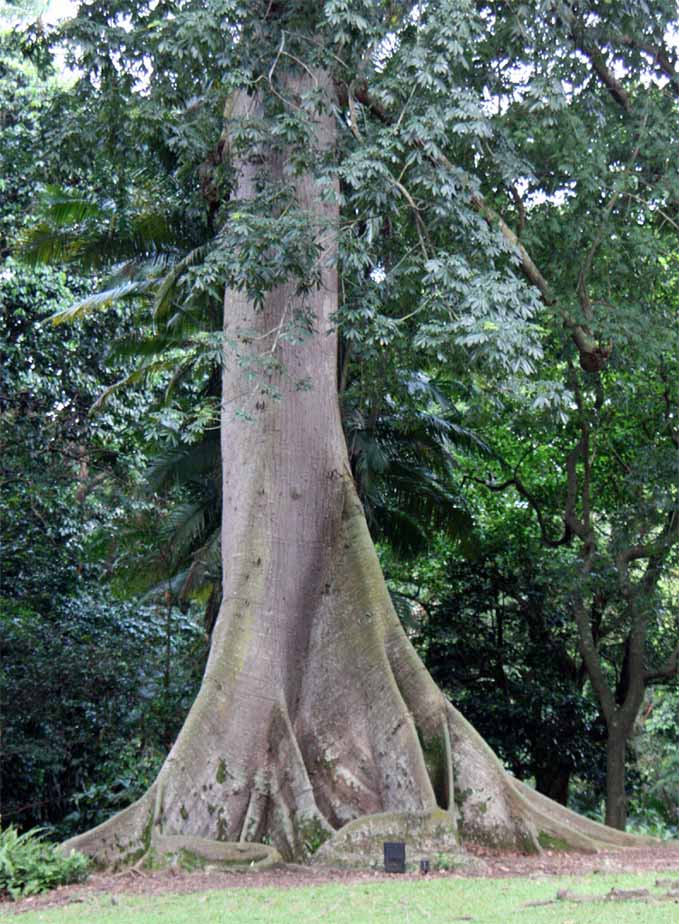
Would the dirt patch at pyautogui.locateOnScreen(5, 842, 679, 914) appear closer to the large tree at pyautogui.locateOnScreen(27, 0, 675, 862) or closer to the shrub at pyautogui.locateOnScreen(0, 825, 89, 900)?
the shrub at pyautogui.locateOnScreen(0, 825, 89, 900)

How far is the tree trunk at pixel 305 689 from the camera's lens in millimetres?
8359

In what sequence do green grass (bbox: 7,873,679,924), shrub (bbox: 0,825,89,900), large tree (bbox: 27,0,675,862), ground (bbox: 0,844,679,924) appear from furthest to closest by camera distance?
large tree (bbox: 27,0,675,862)
shrub (bbox: 0,825,89,900)
ground (bbox: 0,844,679,924)
green grass (bbox: 7,873,679,924)

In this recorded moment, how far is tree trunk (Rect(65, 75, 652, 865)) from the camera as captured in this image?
8.36 m

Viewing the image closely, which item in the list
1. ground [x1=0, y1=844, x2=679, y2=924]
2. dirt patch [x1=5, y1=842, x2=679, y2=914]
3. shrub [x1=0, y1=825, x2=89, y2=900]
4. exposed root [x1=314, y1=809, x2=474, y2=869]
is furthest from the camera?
exposed root [x1=314, y1=809, x2=474, y2=869]

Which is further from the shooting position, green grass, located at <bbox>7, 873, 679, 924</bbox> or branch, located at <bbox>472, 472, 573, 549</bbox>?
branch, located at <bbox>472, 472, 573, 549</bbox>

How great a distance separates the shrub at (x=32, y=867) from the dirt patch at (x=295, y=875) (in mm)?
93

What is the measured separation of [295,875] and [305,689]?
6.11ft

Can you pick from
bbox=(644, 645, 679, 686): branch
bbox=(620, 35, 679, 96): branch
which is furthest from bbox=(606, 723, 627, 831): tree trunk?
bbox=(620, 35, 679, 96): branch

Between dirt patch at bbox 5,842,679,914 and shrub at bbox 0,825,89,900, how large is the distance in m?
0.09

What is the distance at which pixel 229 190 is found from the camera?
1128cm

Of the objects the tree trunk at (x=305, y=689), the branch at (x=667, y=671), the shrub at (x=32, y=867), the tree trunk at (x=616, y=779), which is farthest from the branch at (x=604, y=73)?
the shrub at (x=32, y=867)

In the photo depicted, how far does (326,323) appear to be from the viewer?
10.4 metres

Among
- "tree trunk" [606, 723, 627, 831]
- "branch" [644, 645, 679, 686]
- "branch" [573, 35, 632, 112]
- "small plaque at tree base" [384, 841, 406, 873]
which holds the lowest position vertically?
"small plaque at tree base" [384, 841, 406, 873]

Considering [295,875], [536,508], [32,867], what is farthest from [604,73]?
[32,867]
